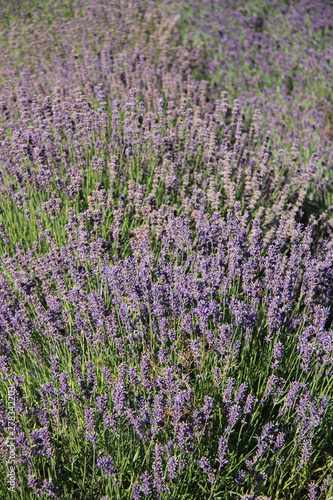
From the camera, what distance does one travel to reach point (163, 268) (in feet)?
8.69

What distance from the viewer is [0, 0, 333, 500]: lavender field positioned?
209 centimetres

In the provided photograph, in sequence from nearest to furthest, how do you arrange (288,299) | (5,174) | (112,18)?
(288,299)
(5,174)
(112,18)

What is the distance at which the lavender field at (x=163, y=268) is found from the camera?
82.4 inches

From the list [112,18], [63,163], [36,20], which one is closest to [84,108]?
[63,163]

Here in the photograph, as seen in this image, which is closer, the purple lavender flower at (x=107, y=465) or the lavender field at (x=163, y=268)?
the purple lavender flower at (x=107, y=465)

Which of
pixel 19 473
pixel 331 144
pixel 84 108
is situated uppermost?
pixel 84 108

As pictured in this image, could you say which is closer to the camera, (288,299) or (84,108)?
(288,299)

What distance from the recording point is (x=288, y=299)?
2543mm

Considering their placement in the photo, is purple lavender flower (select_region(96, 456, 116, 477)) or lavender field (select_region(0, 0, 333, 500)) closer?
purple lavender flower (select_region(96, 456, 116, 477))

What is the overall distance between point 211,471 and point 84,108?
2.95 metres

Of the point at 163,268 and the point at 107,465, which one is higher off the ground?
the point at 163,268

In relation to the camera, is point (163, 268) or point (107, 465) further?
point (163, 268)

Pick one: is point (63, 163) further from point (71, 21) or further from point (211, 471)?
point (71, 21)

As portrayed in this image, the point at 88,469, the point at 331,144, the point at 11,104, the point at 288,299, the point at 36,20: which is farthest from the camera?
the point at 36,20
